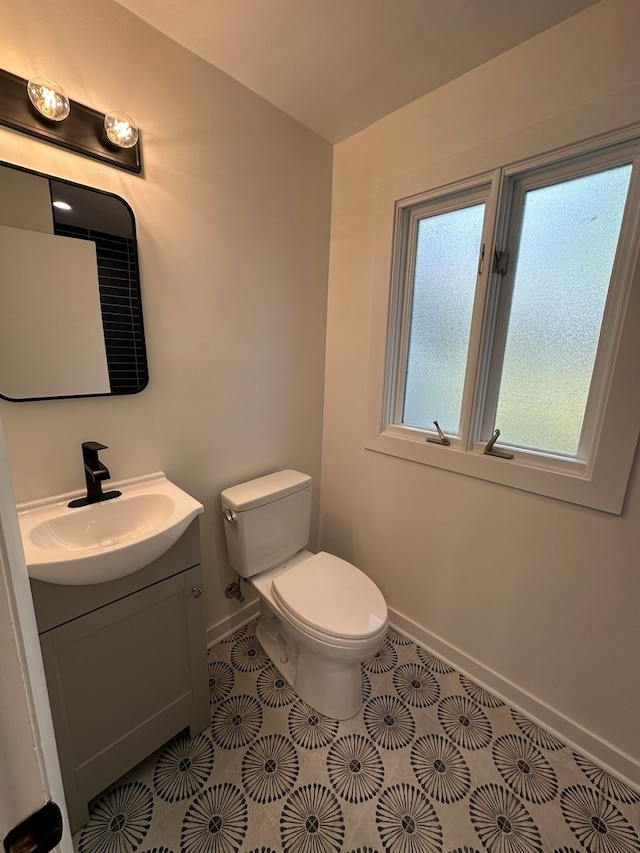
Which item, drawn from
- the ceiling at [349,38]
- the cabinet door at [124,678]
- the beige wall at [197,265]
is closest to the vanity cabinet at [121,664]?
the cabinet door at [124,678]

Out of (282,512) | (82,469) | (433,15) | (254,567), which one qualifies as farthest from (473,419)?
(82,469)

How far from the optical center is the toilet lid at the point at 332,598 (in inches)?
49.9

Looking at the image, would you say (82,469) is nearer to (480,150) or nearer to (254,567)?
(254,567)

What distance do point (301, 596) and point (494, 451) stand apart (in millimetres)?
937

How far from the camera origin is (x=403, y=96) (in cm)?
140

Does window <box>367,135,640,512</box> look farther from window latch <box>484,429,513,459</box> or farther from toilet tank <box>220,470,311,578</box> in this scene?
toilet tank <box>220,470,311,578</box>

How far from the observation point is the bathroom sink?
86cm

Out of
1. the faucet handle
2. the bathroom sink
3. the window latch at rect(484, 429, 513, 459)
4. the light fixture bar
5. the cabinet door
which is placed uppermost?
the light fixture bar

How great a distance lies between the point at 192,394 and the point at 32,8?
1.11m

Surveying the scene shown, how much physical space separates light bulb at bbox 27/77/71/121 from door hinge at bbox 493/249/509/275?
4.61 ft

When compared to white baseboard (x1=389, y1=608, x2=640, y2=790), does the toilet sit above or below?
above

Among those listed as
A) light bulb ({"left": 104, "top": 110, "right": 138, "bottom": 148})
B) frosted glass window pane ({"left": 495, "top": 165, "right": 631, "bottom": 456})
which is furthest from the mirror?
frosted glass window pane ({"left": 495, "top": 165, "right": 631, "bottom": 456})

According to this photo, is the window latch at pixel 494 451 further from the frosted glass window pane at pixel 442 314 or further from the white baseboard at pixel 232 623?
the white baseboard at pixel 232 623

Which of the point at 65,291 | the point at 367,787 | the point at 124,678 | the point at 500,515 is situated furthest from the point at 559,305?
the point at 124,678
